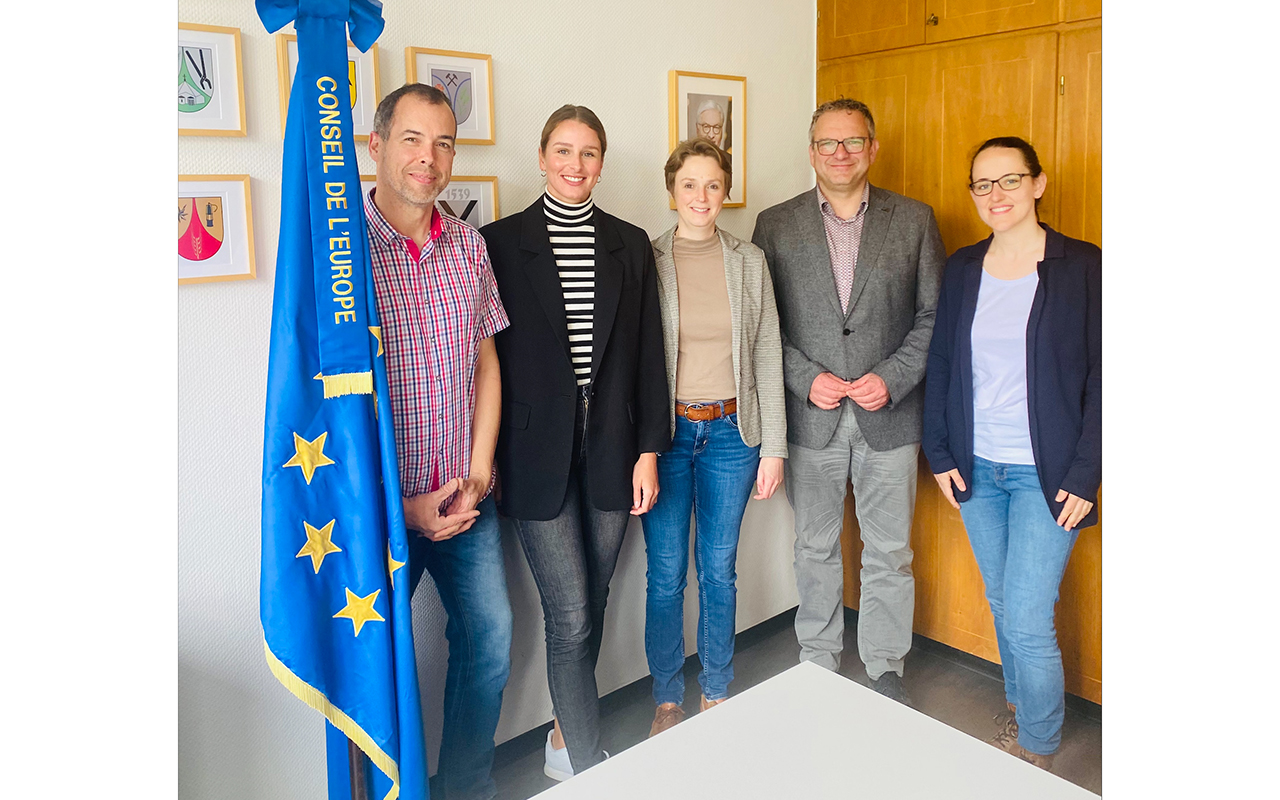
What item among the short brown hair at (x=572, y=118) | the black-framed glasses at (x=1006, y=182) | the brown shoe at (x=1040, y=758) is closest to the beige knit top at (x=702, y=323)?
the short brown hair at (x=572, y=118)

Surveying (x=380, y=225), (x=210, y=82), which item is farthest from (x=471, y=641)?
(x=210, y=82)

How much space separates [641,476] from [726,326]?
0.48 meters

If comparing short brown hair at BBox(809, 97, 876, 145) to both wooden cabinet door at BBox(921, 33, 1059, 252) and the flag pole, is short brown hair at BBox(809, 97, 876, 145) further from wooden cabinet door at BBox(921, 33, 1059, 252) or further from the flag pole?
the flag pole

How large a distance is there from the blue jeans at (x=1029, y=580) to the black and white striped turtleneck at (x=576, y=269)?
113cm

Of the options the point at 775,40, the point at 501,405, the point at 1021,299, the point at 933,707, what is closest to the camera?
the point at 501,405

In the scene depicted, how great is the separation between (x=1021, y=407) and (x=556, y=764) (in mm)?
1565

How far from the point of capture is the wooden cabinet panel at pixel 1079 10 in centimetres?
238

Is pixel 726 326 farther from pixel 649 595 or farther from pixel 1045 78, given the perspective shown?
pixel 1045 78

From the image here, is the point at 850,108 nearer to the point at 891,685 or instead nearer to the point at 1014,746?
the point at 891,685

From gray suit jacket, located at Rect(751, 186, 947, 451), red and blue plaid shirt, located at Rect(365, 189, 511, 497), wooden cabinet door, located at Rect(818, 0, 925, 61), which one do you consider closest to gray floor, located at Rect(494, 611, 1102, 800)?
gray suit jacket, located at Rect(751, 186, 947, 451)

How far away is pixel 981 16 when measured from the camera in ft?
8.63

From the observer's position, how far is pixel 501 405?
2.00m

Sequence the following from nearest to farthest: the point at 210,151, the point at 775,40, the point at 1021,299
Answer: the point at 210,151 < the point at 1021,299 < the point at 775,40
